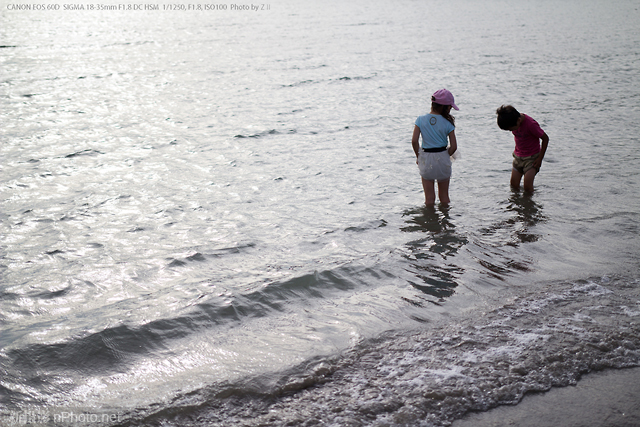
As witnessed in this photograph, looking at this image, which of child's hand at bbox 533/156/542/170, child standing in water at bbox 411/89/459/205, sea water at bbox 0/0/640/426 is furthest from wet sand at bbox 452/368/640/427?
child's hand at bbox 533/156/542/170

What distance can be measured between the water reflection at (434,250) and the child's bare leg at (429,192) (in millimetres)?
105

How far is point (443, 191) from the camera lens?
23.4 feet

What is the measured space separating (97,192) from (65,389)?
4956mm

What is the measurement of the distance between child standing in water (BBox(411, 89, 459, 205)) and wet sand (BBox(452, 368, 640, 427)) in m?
3.54

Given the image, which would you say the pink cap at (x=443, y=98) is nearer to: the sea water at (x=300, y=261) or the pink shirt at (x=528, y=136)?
the pink shirt at (x=528, y=136)

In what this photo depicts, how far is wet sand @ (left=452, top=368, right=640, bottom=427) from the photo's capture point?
315cm

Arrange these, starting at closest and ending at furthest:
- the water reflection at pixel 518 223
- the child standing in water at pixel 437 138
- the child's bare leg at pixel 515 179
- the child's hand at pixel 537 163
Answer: the water reflection at pixel 518 223
the child standing in water at pixel 437 138
the child's hand at pixel 537 163
the child's bare leg at pixel 515 179

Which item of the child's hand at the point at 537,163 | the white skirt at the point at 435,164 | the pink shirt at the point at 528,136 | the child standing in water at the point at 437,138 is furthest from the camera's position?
the child's hand at the point at 537,163

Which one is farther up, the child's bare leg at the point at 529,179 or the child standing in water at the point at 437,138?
the child standing in water at the point at 437,138

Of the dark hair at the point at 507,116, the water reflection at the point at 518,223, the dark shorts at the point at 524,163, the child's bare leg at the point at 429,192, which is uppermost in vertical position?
A: the dark hair at the point at 507,116

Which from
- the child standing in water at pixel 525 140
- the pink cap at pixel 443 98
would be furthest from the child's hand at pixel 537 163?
the pink cap at pixel 443 98

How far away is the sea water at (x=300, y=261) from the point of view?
366 centimetres

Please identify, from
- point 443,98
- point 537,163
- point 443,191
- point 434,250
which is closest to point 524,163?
point 537,163

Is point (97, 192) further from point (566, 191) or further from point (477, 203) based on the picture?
point (566, 191)
